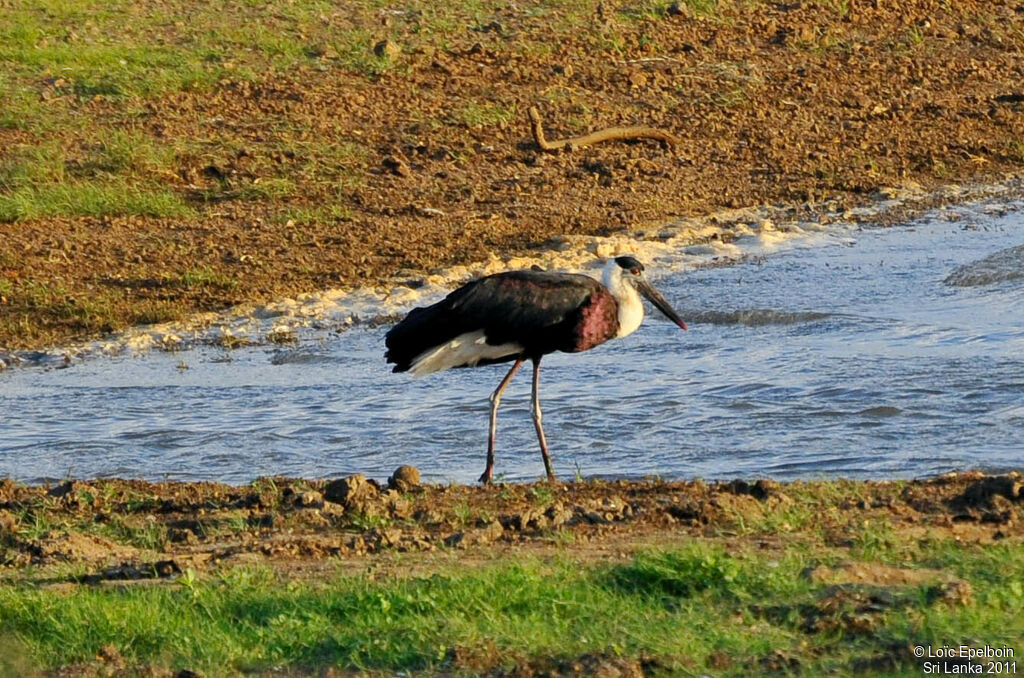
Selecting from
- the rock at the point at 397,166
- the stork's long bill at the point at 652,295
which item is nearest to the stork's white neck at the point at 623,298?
the stork's long bill at the point at 652,295

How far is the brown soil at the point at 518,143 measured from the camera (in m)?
10.2

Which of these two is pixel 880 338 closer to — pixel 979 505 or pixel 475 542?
pixel 979 505

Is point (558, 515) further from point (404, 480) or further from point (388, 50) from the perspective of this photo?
point (388, 50)

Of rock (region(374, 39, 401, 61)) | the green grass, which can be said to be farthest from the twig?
the green grass

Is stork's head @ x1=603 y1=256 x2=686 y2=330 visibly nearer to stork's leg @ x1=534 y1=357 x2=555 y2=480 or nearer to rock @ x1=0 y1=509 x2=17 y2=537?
stork's leg @ x1=534 y1=357 x2=555 y2=480

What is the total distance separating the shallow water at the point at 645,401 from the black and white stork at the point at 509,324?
0.50m

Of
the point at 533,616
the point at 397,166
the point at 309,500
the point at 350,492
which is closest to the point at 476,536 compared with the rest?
the point at 350,492

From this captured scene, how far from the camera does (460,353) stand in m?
7.36

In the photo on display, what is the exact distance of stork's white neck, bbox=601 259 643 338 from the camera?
297 inches

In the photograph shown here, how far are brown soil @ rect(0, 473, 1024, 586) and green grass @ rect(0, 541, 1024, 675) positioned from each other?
0.88 ft

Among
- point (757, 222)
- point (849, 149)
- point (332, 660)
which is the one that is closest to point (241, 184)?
point (757, 222)

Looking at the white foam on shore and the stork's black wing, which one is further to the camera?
the white foam on shore

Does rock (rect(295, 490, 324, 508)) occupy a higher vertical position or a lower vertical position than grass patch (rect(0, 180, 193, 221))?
lower

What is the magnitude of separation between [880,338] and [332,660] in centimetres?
497
